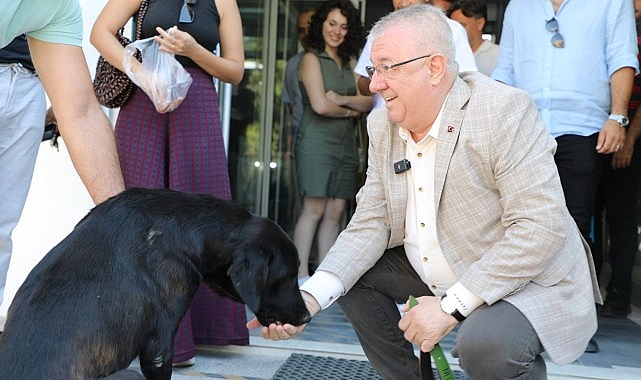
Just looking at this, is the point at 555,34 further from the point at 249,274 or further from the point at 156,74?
the point at 249,274

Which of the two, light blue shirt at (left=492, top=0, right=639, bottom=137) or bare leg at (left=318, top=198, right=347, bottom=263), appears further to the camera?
bare leg at (left=318, top=198, right=347, bottom=263)

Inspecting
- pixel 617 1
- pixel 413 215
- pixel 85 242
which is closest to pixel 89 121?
pixel 85 242

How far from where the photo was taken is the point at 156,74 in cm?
297

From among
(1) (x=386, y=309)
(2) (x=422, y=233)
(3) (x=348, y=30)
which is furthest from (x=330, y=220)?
(2) (x=422, y=233)

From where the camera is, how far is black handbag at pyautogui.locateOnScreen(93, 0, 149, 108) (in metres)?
3.13

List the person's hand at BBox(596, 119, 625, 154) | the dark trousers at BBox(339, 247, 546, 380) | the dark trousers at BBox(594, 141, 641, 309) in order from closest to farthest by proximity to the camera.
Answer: the dark trousers at BBox(339, 247, 546, 380)
the person's hand at BBox(596, 119, 625, 154)
the dark trousers at BBox(594, 141, 641, 309)

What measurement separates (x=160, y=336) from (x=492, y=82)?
48.9 inches

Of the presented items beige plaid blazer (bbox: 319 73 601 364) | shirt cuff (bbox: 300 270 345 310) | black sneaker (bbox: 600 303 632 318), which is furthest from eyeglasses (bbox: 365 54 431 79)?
black sneaker (bbox: 600 303 632 318)

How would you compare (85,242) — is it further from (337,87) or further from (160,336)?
(337,87)

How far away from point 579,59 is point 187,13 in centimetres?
170

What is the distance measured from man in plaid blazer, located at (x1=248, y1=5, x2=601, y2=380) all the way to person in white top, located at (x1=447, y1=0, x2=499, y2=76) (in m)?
1.74

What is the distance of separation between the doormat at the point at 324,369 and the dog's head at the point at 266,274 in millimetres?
1031

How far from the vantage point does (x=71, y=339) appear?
1766 mm

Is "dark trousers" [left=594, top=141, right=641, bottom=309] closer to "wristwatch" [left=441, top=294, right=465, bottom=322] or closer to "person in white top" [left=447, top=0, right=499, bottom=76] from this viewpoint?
"person in white top" [left=447, top=0, right=499, bottom=76]
